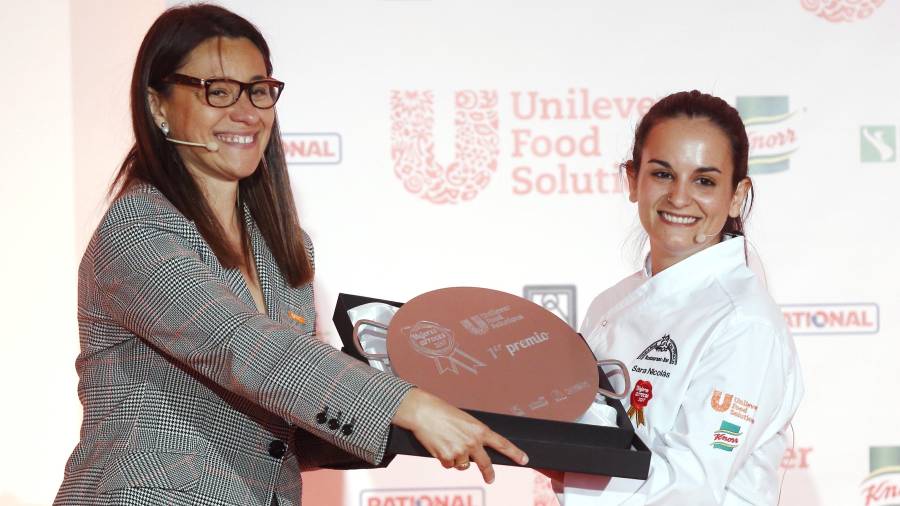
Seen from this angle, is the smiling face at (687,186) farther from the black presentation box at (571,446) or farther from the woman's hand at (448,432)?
the woman's hand at (448,432)

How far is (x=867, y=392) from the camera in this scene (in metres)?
2.83

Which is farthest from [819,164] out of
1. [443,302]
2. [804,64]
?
[443,302]

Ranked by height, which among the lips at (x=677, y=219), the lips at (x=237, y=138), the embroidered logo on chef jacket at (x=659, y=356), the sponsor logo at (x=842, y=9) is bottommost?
the embroidered logo on chef jacket at (x=659, y=356)

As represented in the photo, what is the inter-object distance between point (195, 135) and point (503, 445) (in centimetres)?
73

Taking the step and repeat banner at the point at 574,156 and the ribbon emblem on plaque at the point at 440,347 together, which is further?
the step and repeat banner at the point at 574,156

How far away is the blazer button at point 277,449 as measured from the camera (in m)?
1.52

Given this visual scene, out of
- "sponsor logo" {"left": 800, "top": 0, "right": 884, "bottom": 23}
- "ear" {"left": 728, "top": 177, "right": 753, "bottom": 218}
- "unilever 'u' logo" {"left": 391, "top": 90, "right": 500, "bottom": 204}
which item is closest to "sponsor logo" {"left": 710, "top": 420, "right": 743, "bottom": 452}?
"ear" {"left": 728, "top": 177, "right": 753, "bottom": 218}

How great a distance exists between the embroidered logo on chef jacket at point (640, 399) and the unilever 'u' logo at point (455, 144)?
1252 mm

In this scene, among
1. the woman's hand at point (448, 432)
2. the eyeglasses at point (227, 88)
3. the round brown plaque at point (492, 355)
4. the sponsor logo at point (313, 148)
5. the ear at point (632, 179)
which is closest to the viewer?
the woman's hand at point (448, 432)

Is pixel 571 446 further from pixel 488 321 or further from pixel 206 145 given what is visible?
pixel 206 145

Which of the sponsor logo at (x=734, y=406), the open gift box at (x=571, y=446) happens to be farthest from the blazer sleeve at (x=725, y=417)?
the open gift box at (x=571, y=446)

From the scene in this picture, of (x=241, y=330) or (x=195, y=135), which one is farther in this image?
(x=195, y=135)

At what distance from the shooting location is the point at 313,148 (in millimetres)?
2756

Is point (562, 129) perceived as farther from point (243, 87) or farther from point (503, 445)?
point (503, 445)
